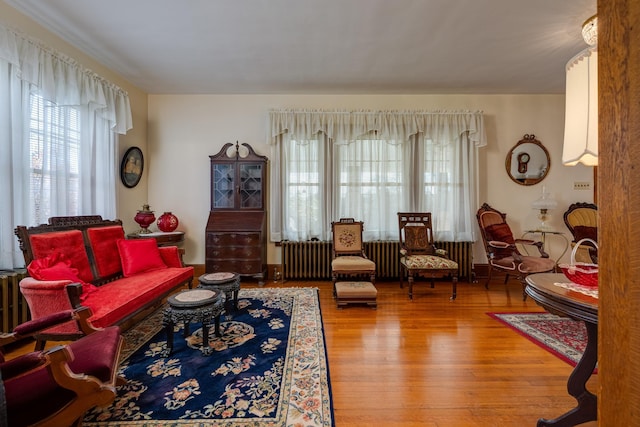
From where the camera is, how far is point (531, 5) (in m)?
2.54

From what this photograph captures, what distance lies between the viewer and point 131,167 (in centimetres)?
423

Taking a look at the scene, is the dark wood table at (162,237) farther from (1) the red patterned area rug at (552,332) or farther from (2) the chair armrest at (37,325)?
(1) the red patterned area rug at (552,332)

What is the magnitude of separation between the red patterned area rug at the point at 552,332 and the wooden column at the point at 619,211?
2155mm

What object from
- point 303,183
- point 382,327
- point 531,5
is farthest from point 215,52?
point 382,327

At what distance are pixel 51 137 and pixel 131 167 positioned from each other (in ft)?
4.37

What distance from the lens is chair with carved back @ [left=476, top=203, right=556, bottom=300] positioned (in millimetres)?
3660

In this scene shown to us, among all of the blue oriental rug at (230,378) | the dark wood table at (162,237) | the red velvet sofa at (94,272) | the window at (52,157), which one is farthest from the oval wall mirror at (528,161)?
the window at (52,157)

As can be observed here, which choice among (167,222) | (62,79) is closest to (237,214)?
(167,222)

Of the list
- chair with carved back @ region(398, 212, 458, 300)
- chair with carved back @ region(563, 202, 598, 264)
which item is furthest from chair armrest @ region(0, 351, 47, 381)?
chair with carved back @ region(563, 202, 598, 264)

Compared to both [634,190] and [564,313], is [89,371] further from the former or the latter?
[564,313]

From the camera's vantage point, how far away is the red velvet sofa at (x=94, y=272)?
1.99m

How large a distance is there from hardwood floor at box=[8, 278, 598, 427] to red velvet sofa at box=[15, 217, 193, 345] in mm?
842

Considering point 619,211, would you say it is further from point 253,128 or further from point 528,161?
point 528,161

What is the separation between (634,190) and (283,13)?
117 inches
